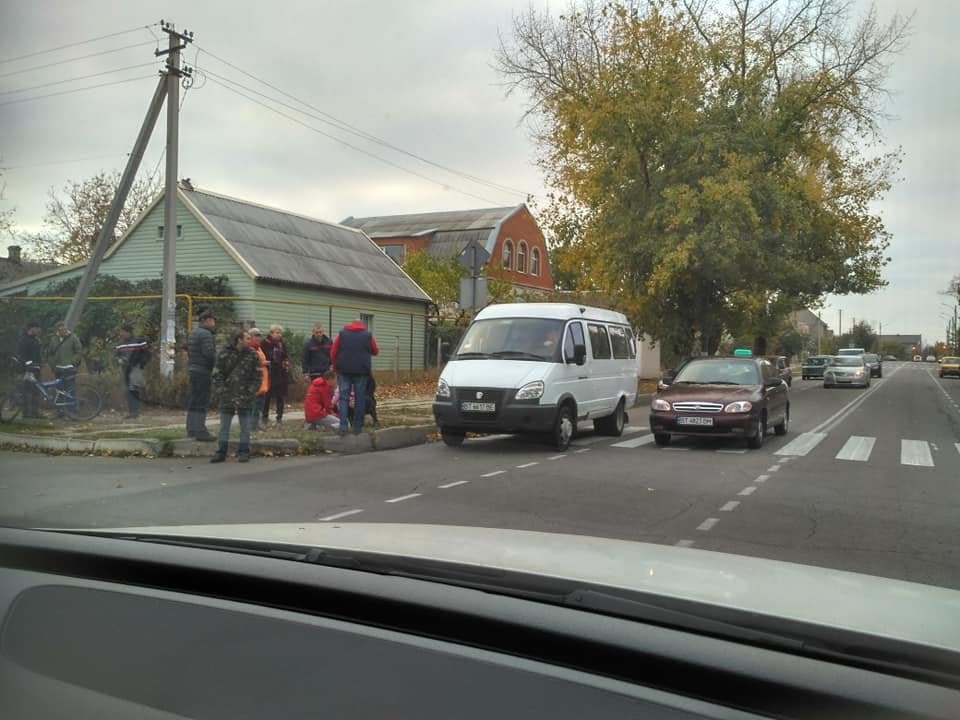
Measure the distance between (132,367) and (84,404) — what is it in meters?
1.21

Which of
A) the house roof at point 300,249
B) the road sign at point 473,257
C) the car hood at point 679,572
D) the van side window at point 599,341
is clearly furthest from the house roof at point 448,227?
the car hood at point 679,572

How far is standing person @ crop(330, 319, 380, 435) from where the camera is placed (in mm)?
12992

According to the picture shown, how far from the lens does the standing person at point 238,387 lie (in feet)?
36.9

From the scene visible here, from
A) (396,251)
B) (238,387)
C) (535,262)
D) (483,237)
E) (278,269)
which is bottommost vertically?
(238,387)

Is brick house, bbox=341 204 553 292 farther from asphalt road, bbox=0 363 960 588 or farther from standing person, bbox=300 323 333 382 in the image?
asphalt road, bbox=0 363 960 588

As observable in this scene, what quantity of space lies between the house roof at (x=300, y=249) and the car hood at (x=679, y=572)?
2380cm

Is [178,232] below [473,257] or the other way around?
the other way around

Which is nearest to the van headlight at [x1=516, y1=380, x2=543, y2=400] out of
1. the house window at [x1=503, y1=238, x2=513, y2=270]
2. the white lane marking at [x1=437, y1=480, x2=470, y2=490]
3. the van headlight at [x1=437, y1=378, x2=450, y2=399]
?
the van headlight at [x1=437, y1=378, x2=450, y2=399]

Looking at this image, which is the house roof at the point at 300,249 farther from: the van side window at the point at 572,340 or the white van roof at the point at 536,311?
the van side window at the point at 572,340

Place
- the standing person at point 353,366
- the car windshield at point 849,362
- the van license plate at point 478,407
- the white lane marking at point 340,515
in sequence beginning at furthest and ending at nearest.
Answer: the car windshield at point 849,362, the standing person at point 353,366, the van license plate at point 478,407, the white lane marking at point 340,515

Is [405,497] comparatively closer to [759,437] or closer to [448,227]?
[759,437]

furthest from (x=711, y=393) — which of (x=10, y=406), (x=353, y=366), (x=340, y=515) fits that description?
(x=10, y=406)

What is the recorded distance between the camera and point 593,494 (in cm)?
895

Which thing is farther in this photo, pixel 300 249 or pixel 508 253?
pixel 508 253
